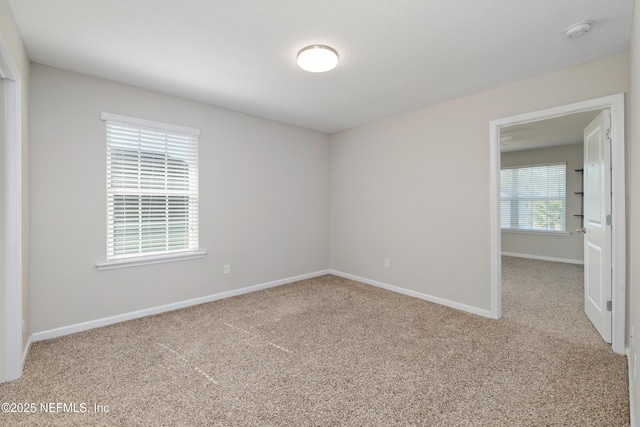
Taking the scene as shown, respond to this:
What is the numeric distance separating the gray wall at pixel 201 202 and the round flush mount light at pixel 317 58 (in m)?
1.77

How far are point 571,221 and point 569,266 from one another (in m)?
1.04

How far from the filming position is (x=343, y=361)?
2.28 metres

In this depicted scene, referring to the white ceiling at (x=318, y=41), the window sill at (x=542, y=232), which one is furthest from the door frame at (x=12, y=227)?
the window sill at (x=542, y=232)

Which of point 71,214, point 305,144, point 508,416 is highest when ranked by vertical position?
point 305,144

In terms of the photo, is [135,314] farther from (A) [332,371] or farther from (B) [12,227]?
(A) [332,371]

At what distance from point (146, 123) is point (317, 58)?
79.8 inches

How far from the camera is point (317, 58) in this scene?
236 cm

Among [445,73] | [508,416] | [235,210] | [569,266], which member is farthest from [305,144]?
[569,266]

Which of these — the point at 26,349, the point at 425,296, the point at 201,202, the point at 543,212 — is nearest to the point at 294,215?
the point at 201,202

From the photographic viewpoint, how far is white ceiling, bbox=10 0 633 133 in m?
1.88

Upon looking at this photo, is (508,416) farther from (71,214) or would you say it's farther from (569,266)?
(569,266)

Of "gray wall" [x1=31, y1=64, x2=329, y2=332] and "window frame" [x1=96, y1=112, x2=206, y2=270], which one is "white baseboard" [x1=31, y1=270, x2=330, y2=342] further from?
"window frame" [x1=96, y1=112, x2=206, y2=270]

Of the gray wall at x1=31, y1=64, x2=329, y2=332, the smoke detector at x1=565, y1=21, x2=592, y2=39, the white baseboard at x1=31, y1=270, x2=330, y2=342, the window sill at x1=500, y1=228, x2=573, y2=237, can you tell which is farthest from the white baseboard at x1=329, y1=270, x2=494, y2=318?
the window sill at x1=500, y1=228, x2=573, y2=237

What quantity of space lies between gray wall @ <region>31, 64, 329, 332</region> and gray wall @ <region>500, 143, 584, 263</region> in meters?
4.82
